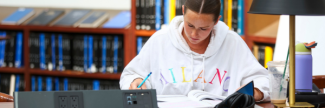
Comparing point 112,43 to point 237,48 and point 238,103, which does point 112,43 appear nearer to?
point 237,48

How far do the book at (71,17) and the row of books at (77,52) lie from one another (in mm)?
105

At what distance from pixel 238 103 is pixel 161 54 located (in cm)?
61

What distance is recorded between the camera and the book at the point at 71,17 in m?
3.11

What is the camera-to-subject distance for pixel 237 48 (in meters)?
1.60

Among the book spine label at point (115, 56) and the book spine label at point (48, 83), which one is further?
the book spine label at point (48, 83)

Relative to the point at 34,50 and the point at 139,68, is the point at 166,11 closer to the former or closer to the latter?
the point at 139,68

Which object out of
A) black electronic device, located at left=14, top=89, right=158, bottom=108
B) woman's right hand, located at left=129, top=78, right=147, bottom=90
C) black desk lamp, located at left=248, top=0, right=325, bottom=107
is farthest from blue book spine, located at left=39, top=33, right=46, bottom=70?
black desk lamp, located at left=248, top=0, right=325, bottom=107

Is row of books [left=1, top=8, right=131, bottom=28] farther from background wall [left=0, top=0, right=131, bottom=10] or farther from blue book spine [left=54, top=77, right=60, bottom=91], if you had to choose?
blue book spine [left=54, top=77, right=60, bottom=91]

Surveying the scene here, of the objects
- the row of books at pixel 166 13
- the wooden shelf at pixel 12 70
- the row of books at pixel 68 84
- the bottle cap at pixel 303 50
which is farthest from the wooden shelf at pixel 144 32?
the bottle cap at pixel 303 50

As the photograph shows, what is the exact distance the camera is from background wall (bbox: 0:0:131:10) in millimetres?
3258

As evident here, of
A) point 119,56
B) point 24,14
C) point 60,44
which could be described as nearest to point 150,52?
point 119,56

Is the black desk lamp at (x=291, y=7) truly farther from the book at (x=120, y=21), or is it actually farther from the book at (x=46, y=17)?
the book at (x=46, y=17)

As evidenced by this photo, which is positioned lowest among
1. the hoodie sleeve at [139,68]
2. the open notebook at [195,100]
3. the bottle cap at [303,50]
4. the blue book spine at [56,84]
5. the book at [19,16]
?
the blue book spine at [56,84]

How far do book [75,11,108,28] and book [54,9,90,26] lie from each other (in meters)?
0.07
